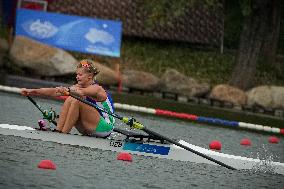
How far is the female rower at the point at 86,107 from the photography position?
52.9 feet

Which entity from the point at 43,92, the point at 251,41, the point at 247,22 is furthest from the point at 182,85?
the point at 43,92

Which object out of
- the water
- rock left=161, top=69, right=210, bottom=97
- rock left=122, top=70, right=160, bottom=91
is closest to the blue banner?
rock left=122, top=70, right=160, bottom=91

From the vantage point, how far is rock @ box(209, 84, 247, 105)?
37531mm

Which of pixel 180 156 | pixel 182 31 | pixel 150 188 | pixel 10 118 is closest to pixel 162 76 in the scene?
pixel 182 31

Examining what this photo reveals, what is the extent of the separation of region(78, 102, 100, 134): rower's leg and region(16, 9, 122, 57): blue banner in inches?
843

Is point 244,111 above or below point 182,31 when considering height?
below

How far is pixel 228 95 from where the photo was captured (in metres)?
37.7

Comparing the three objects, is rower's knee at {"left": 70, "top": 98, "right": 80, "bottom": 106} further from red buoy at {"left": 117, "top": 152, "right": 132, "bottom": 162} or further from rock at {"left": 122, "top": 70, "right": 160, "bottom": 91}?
rock at {"left": 122, "top": 70, "right": 160, "bottom": 91}

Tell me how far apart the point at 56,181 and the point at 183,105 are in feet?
72.5

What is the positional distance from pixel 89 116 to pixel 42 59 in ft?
66.3

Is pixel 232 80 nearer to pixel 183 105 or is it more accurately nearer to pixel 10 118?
pixel 183 105

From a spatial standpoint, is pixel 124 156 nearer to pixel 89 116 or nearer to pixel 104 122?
pixel 104 122

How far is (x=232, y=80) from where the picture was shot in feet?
134

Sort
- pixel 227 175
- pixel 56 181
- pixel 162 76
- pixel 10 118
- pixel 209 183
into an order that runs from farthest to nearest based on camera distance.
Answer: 1. pixel 162 76
2. pixel 10 118
3. pixel 227 175
4. pixel 209 183
5. pixel 56 181
